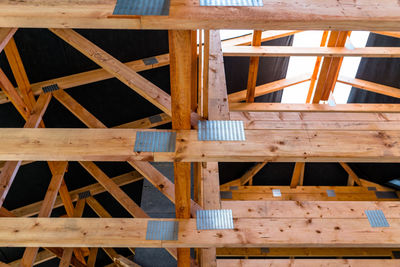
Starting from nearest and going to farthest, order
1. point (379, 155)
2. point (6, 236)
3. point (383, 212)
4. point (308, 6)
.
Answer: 1. point (308, 6)
2. point (379, 155)
3. point (6, 236)
4. point (383, 212)

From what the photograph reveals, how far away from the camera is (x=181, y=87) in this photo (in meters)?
1.91

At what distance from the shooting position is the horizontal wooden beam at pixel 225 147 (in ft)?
6.79

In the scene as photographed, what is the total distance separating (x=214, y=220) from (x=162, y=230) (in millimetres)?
460

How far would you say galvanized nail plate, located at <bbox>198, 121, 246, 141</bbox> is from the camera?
7.12 ft

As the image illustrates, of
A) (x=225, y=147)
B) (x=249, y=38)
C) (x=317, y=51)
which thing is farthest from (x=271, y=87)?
(x=225, y=147)

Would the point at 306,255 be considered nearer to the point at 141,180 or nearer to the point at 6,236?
the point at 141,180

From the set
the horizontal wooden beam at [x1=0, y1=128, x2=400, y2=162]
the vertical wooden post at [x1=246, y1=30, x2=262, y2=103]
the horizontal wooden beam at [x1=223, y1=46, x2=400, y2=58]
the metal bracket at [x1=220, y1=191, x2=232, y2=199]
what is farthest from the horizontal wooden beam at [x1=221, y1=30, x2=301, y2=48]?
the horizontal wooden beam at [x1=0, y1=128, x2=400, y2=162]

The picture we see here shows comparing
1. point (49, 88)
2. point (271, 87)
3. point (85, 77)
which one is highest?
point (271, 87)

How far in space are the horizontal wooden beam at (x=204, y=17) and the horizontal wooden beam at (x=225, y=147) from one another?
0.78 meters

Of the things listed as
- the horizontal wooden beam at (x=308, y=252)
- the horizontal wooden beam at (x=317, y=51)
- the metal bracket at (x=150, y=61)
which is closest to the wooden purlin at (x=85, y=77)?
the metal bracket at (x=150, y=61)

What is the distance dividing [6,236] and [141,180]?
Result: 3684 millimetres

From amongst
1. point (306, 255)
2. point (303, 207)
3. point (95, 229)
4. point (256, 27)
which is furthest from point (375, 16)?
point (306, 255)

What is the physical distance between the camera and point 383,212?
9.46ft

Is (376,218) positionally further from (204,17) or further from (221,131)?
(204,17)
